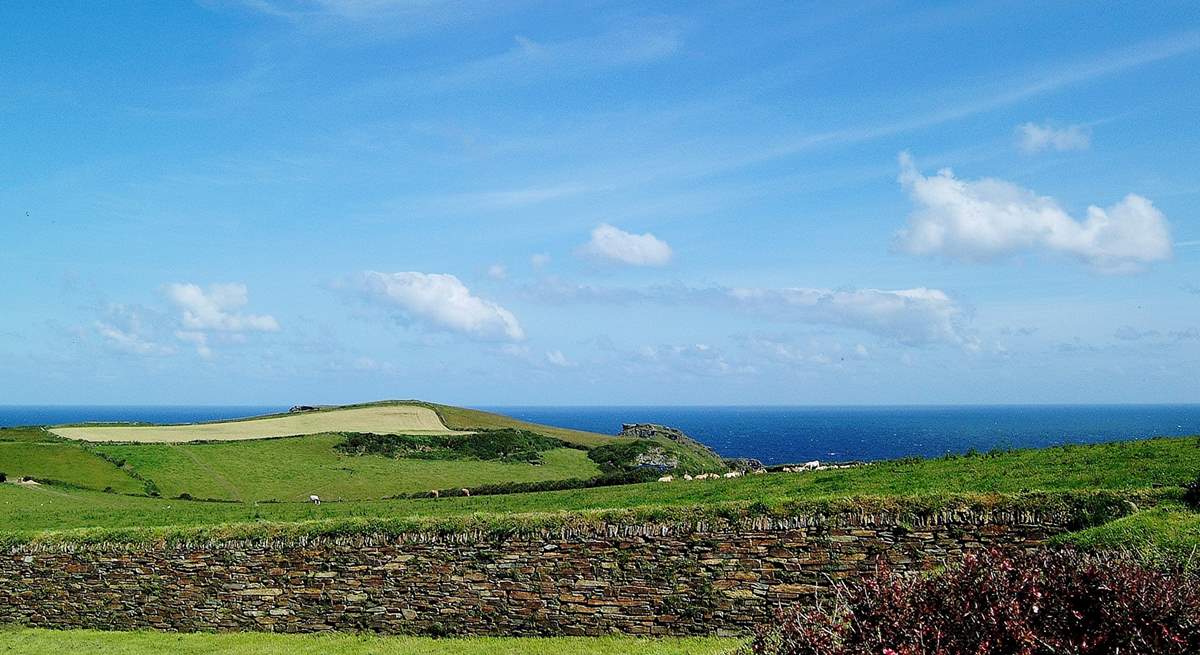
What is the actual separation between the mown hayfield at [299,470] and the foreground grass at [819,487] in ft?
53.7

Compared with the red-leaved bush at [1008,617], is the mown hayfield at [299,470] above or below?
below

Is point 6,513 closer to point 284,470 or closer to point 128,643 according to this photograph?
point 128,643

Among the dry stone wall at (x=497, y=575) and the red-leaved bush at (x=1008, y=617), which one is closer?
the red-leaved bush at (x=1008, y=617)

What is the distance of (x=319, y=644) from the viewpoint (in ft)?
50.1

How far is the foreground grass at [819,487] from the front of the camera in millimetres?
15672

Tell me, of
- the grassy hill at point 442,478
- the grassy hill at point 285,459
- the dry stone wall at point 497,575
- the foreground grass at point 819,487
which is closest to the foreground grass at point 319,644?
the dry stone wall at point 497,575

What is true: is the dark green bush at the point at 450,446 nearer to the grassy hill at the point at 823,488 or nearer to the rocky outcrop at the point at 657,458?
the rocky outcrop at the point at 657,458

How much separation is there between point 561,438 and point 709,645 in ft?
194

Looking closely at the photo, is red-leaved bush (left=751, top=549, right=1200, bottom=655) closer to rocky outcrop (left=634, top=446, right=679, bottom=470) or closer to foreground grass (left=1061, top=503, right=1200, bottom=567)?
foreground grass (left=1061, top=503, right=1200, bottom=567)

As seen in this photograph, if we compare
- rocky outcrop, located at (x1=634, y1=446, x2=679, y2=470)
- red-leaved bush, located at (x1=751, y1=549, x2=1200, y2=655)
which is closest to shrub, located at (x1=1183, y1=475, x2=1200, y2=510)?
red-leaved bush, located at (x1=751, y1=549, x2=1200, y2=655)

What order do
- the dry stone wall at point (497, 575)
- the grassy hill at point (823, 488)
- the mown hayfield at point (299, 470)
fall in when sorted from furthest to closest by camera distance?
1. the mown hayfield at point (299, 470)
2. the grassy hill at point (823, 488)
3. the dry stone wall at point (497, 575)

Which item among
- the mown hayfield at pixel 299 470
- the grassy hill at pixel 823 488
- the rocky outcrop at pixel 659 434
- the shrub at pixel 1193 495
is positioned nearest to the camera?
the shrub at pixel 1193 495

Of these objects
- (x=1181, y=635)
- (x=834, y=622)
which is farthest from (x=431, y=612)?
(x=1181, y=635)

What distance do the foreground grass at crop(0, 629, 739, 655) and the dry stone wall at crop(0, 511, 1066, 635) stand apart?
0.31 metres
